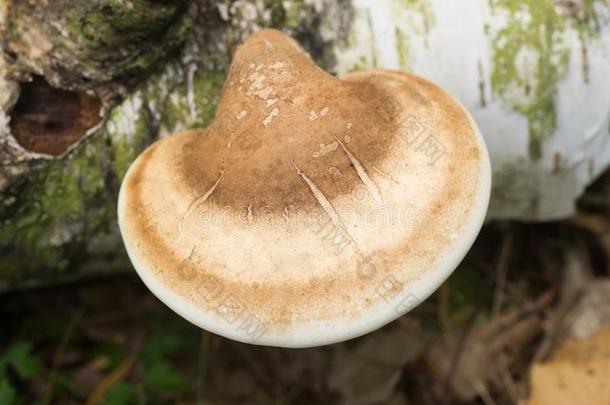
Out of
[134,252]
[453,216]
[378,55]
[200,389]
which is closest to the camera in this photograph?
[453,216]

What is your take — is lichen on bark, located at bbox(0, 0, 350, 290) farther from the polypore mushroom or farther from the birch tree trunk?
the polypore mushroom

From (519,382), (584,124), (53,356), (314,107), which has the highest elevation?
(314,107)

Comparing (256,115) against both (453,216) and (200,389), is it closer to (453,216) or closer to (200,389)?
(453,216)

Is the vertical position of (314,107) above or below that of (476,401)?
above

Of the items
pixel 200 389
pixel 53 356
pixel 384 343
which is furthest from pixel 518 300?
pixel 53 356

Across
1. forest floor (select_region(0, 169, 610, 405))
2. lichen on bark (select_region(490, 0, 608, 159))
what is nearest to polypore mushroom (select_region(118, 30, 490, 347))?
lichen on bark (select_region(490, 0, 608, 159))

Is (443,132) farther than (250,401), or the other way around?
(250,401)

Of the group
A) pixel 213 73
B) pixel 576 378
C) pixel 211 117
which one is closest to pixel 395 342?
pixel 576 378

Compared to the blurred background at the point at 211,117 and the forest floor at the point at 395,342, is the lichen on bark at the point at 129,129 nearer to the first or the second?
the blurred background at the point at 211,117
